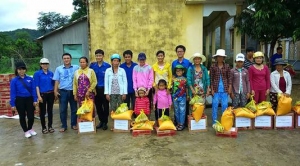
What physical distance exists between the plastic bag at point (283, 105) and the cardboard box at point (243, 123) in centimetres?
59

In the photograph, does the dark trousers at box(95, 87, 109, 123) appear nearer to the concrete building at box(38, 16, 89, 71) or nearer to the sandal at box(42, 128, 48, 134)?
the sandal at box(42, 128, 48, 134)

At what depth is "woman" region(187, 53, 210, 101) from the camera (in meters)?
5.56

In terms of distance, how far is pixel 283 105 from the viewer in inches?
216

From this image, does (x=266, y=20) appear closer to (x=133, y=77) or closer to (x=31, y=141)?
(x=133, y=77)

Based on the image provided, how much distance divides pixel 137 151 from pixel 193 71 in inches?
79.2

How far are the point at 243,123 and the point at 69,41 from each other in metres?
9.89

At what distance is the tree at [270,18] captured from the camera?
7.21 metres

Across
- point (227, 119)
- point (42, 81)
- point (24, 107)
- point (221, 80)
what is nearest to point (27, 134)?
point (24, 107)

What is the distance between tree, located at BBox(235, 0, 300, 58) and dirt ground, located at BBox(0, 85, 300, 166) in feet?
10.7

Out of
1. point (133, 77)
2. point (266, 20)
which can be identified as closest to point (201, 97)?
point (133, 77)

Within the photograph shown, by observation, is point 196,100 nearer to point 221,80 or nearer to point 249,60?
point 221,80

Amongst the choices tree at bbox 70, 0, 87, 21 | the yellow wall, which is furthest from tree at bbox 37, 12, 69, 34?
the yellow wall

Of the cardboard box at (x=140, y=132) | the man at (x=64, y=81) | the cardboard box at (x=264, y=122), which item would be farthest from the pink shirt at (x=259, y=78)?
the man at (x=64, y=81)

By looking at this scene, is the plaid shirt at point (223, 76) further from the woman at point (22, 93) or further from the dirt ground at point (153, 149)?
the woman at point (22, 93)
